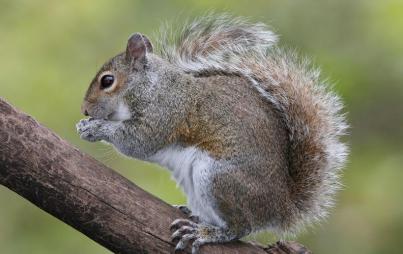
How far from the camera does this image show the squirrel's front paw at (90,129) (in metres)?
3.89

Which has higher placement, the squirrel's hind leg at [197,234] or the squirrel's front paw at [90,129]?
the squirrel's front paw at [90,129]

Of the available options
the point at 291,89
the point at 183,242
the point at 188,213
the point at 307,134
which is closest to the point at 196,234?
the point at 183,242

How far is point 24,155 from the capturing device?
3.21 meters

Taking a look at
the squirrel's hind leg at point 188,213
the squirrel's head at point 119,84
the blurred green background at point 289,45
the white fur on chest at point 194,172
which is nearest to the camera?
the white fur on chest at point 194,172

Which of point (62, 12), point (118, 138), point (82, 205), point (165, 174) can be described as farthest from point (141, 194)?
point (62, 12)

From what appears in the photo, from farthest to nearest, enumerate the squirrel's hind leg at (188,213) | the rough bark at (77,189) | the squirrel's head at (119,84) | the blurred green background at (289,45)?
the blurred green background at (289,45) → the squirrel's head at (119,84) → the squirrel's hind leg at (188,213) → the rough bark at (77,189)

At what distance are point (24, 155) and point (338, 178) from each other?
1507mm

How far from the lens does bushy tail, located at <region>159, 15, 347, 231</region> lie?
3787mm

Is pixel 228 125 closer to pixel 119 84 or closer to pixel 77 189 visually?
pixel 119 84

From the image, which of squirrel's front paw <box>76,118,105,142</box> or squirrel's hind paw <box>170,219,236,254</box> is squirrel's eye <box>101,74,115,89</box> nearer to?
squirrel's front paw <box>76,118,105,142</box>

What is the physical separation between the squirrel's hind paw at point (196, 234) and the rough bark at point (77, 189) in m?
0.04

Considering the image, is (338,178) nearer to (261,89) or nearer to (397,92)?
(261,89)

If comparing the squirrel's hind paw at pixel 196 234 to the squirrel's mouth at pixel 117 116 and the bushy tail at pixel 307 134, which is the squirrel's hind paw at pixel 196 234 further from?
the squirrel's mouth at pixel 117 116

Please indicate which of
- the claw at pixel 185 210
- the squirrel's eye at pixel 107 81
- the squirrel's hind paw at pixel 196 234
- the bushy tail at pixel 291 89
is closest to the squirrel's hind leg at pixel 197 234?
the squirrel's hind paw at pixel 196 234
